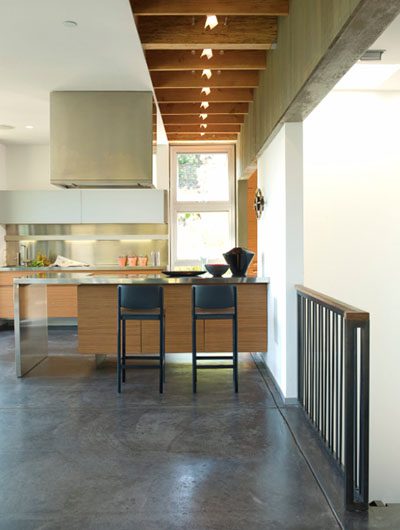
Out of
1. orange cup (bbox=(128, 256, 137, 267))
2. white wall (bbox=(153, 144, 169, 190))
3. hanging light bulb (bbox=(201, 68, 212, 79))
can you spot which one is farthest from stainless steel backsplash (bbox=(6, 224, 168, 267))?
hanging light bulb (bbox=(201, 68, 212, 79))

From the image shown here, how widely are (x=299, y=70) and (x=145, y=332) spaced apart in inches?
117

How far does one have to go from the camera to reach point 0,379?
4941mm

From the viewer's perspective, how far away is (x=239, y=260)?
17.1 ft

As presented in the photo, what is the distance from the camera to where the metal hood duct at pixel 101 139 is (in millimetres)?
5027

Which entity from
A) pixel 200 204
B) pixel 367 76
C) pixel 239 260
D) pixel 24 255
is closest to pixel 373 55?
pixel 367 76

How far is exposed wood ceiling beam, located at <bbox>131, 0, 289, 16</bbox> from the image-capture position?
3582 millimetres

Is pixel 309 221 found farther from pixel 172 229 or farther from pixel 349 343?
pixel 172 229

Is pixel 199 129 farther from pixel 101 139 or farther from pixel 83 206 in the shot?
pixel 101 139

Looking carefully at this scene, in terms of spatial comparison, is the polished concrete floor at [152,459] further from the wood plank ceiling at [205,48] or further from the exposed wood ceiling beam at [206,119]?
the exposed wood ceiling beam at [206,119]

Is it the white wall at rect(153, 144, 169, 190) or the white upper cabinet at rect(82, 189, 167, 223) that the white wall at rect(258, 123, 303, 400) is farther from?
the white wall at rect(153, 144, 169, 190)

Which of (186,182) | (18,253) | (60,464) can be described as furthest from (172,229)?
(60,464)

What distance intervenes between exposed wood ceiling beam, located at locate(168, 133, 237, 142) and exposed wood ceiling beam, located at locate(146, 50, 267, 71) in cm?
303

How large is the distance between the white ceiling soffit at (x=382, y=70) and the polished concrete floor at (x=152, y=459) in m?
3.01

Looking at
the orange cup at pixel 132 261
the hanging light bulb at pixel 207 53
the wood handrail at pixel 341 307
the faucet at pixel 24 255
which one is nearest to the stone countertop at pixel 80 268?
the orange cup at pixel 132 261
